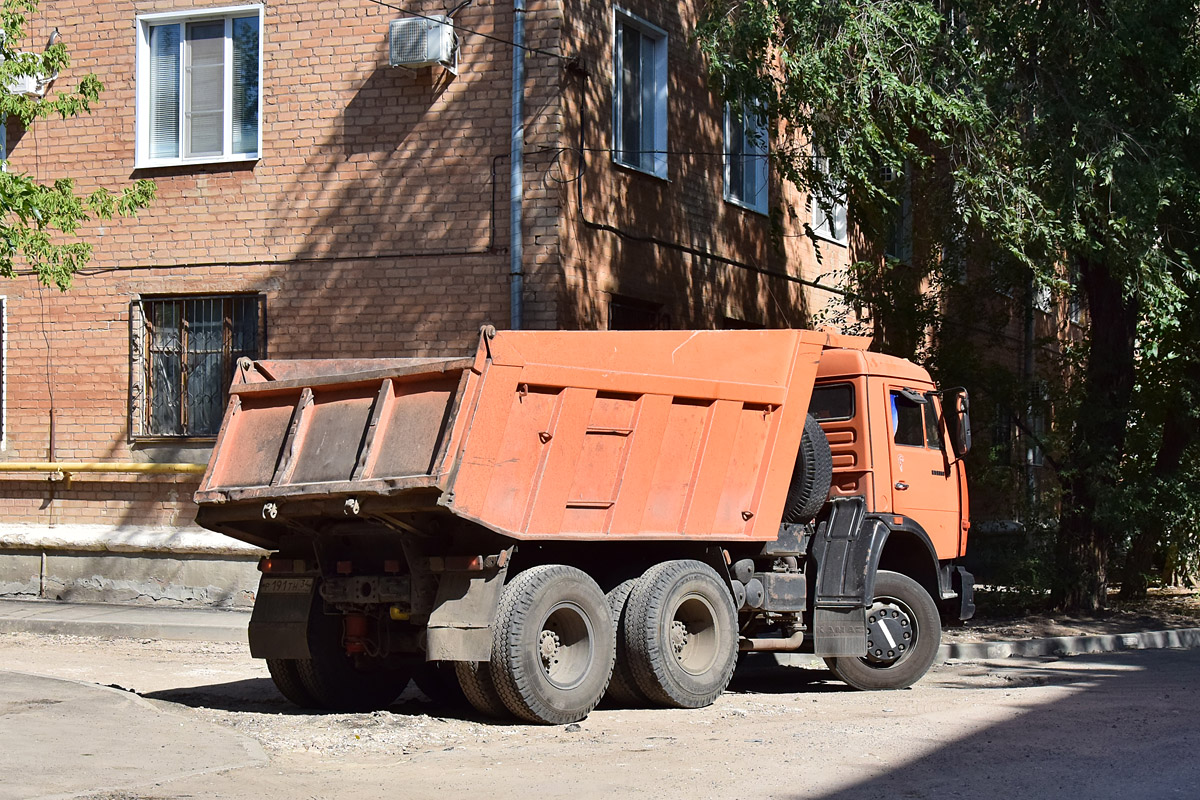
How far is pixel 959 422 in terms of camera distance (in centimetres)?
1205

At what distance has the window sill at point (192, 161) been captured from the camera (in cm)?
1611

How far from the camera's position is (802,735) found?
8.46 meters

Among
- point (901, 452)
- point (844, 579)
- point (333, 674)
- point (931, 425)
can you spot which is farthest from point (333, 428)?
point (931, 425)

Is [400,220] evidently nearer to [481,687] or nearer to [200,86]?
[200,86]

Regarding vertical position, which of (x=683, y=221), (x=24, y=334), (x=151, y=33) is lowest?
(x=24, y=334)

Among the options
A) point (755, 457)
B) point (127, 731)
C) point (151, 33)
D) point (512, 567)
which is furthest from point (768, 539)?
point (151, 33)

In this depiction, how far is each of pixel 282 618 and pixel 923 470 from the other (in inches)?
209

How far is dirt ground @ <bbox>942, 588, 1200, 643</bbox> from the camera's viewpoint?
574 inches

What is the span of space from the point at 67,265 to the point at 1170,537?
12.4 meters

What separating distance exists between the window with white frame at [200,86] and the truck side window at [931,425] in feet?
26.3

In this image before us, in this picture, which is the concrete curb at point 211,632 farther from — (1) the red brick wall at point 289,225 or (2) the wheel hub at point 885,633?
(2) the wheel hub at point 885,633

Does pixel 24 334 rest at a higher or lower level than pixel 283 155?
lower

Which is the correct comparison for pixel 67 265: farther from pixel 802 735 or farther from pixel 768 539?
pixel 802 735

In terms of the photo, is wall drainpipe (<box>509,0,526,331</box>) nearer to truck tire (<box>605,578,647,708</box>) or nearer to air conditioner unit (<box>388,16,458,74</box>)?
air conditioner unit (<box>388,16,458,74</box>)
